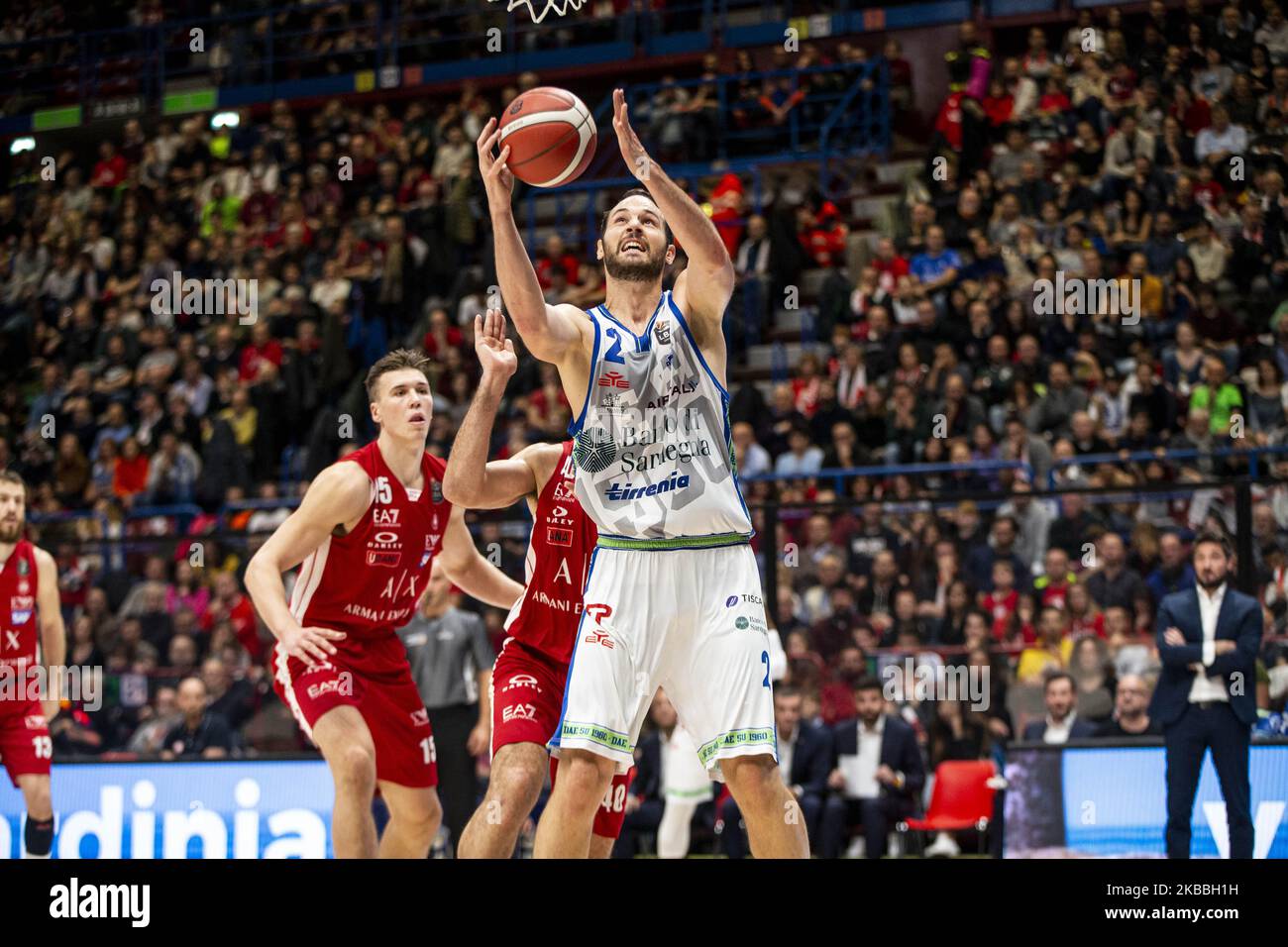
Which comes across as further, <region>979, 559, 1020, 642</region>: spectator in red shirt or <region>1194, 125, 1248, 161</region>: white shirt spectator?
<region>1194, 125, 1248, 161</region>: white shirt spectator

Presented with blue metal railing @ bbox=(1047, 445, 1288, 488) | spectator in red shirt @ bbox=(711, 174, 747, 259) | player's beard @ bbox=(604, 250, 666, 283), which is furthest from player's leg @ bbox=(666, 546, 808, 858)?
spectator in red shirt @ bbox=(711, 174, 747, 259)

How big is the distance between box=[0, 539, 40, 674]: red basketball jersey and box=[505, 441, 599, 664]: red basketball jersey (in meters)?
3.60

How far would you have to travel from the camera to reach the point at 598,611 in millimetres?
5531

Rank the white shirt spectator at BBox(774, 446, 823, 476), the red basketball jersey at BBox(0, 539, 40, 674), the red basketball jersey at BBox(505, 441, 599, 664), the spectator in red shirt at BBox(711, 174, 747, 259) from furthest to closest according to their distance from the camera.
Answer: the spectator in red shirt at BBox(711, 174, 747, 259) → the white shirt spectator at BBox(774, 446, 823, 476) → the red basketball jersey at BBox(0, 539, 40, 674) → the red basketball jersey at BBox(505, 441, 599, 664)

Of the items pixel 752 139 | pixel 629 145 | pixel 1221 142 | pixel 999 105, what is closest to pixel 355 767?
pixel 629 145

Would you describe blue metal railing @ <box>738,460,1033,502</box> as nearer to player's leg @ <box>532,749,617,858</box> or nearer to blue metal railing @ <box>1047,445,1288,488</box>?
blue metal railing @ <box>1047,445,1288,488</box>

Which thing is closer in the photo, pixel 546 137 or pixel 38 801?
pixel 546 137

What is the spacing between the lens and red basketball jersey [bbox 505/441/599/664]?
6391mm

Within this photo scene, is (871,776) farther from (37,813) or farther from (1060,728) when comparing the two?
(37,813)

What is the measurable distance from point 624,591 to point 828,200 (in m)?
10.7

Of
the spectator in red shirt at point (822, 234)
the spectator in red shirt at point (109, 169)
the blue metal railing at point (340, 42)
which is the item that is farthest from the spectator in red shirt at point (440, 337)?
the spectator in red shirt at point (109, 169)

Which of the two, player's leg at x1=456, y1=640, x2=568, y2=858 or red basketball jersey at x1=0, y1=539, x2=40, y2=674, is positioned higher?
red basketball jersey at x1=0, y1=539, x2=40, y2=674

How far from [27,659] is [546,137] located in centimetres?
467
